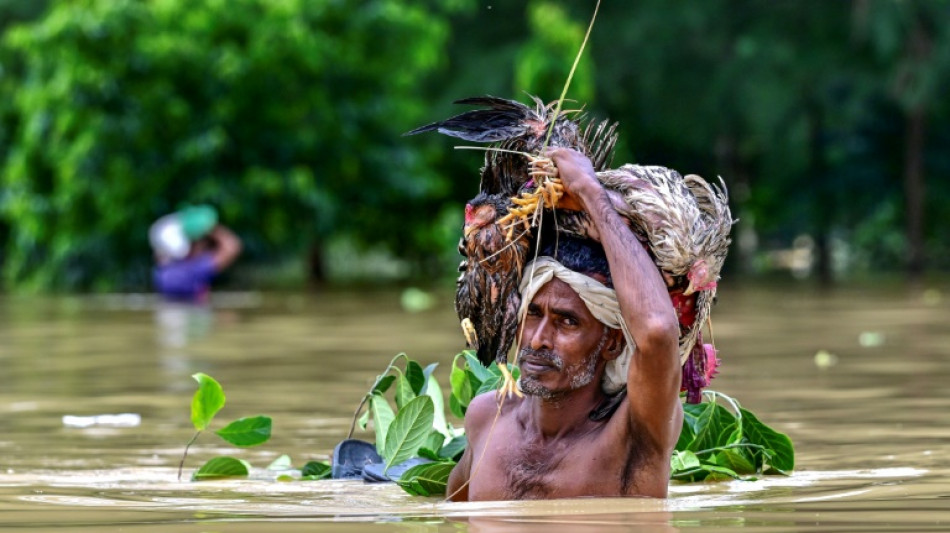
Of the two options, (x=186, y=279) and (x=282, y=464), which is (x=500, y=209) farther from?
(x=186, y=279)

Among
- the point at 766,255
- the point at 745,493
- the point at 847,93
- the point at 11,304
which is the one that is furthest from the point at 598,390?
the point at 766,255

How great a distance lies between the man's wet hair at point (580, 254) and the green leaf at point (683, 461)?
1.45 metres

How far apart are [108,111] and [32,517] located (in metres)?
23.8

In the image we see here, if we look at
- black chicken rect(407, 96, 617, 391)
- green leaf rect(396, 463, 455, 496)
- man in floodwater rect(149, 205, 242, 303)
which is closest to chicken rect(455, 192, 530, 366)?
black chicken rect(407, 96, 617, 391)

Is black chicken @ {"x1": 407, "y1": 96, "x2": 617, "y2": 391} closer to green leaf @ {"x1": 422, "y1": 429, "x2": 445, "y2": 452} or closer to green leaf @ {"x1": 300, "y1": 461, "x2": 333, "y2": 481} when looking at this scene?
green leaf @ {"x1": 422, "y1": 429, "x2": 445, "y2": 452}

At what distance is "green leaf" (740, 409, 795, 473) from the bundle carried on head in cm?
113

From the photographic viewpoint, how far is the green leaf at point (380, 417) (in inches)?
250

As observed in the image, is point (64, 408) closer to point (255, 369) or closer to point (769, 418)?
point (255, 369)

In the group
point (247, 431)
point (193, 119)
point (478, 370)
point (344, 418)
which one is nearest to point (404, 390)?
point (478, 370)

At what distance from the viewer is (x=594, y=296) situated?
15.2 feet

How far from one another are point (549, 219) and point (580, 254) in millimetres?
165

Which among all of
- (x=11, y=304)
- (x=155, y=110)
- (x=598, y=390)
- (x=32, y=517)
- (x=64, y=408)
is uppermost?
(x=155, y=110)

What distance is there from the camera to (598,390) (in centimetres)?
482

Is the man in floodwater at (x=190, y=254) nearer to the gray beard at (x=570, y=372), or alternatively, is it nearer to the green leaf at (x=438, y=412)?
the green leaf at (x=438, y=412)
